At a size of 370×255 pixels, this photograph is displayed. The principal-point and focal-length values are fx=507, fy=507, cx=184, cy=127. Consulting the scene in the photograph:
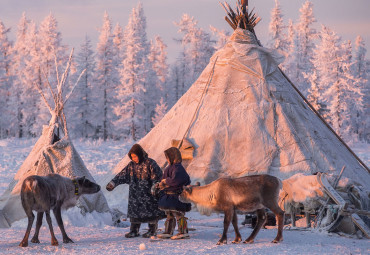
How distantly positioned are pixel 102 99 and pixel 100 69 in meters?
2.81

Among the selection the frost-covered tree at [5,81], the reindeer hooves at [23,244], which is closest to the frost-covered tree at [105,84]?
the frost-covered tree at [5,81]

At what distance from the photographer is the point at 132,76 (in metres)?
40.6

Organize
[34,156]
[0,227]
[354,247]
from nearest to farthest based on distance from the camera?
[354,247]
[0,227]
[34,156]

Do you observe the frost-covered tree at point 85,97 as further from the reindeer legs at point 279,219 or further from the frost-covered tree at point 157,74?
the reindeer legs at point 279,219

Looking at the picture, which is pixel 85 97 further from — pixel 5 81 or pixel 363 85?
pixel 363 85

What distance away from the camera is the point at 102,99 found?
44.2m

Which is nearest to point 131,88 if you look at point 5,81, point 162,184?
point 5,81

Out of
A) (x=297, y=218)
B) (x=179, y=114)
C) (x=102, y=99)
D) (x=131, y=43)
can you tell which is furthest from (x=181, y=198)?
(x=102, y=99)

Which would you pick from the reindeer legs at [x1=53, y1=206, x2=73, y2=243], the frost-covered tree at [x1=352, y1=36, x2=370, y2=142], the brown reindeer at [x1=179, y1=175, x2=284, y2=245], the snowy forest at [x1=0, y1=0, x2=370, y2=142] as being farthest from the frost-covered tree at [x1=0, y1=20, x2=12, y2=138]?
the brown reindeer at [x1=179, y1=175, x2=284, y2=245]

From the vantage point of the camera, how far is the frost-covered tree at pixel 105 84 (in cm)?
4384

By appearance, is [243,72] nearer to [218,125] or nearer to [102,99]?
[218,125]

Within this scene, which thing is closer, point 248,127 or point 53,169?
point 53,169

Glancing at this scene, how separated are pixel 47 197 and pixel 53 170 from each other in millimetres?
3090

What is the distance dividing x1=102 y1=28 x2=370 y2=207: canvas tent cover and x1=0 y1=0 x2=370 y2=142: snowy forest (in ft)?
68.4
